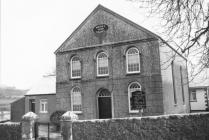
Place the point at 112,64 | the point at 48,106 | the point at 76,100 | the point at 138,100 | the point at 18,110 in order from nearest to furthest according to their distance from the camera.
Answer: the point at 138,100, the point at 112,64, the point at 76,100, the point at 48,106, the point at 18,110

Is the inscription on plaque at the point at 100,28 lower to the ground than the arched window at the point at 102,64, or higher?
higher

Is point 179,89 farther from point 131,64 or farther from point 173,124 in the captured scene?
point 173,124

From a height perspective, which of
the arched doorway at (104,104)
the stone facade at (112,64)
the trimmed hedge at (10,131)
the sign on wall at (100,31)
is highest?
the sign on wall at (100,31)

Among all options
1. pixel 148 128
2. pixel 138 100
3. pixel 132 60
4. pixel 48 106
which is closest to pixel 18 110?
pixel 48 106

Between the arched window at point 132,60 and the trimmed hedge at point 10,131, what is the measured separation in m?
10.1

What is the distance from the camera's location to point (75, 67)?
22.8m

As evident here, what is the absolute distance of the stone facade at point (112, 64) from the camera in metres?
18.9

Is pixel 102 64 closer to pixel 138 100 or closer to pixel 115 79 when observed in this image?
pixel 115 79

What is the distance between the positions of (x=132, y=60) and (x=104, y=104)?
480 cm

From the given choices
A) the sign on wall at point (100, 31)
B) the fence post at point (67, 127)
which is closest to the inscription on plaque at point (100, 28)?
the sign on wall at point (100, 31)

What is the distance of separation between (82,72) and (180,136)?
12257 millimetres

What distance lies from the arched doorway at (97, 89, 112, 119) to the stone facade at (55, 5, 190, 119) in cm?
40

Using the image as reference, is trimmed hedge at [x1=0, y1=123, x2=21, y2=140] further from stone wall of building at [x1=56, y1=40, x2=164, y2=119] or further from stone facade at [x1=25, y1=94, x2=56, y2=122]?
stone facade at [x1=25, y1=94, x2=56, y2=122]

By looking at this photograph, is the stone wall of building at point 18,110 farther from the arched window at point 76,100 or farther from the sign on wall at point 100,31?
the sign on wall at point 100,31
